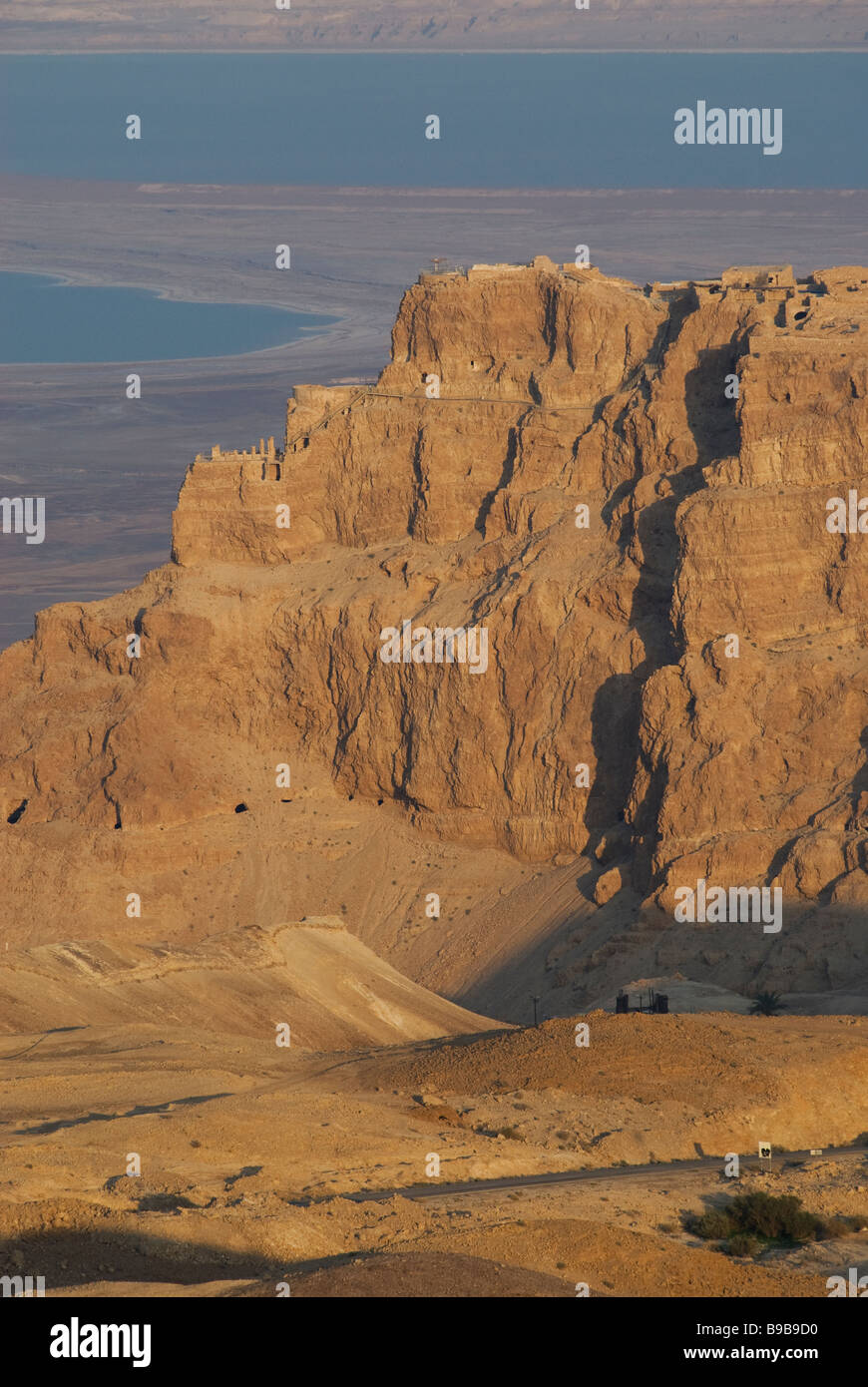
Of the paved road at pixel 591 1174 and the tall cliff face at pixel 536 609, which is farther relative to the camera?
the tall cliff face at pixel 536 609

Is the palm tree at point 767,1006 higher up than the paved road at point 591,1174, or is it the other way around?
the palm tree at point 767,1006

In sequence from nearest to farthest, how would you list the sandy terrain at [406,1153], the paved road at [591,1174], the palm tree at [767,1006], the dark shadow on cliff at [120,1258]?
the dark shadow on cliff at [120,1258] → the sandy terrain at [406,1153] → the paved road at [591,1174] → the palm tree at [767,1006]

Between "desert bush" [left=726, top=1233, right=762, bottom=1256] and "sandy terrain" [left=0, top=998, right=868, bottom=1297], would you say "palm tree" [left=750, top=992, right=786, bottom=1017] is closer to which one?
"sandy terrain" [left=0, top=998, right=868, bottom=1297]

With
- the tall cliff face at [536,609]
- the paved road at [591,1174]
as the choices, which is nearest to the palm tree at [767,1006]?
the tall cliff face at [536,609]

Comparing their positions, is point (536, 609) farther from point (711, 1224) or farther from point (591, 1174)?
point (711, 1224)

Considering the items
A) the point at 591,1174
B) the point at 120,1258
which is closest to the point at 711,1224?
the point at 591,1174

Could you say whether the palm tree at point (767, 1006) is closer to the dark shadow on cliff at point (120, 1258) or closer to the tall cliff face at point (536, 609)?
the tall cliff face at point (536, 609)

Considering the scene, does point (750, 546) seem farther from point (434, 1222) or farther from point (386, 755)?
point (434, 1222)
